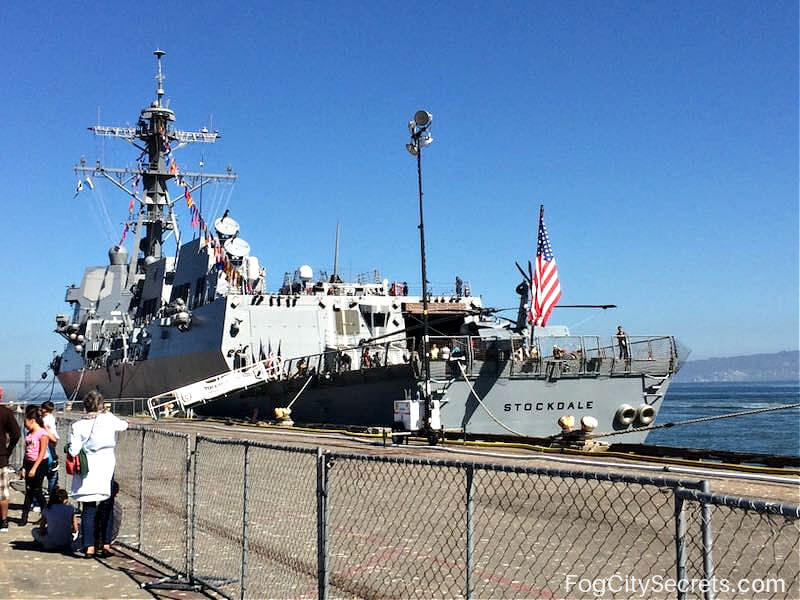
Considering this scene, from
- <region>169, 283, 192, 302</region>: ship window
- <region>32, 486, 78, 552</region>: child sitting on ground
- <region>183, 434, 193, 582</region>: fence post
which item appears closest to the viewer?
<region>183, 434, 193, 582</region>: fence post

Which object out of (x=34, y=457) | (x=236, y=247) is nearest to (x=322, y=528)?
(x=34, y=457)

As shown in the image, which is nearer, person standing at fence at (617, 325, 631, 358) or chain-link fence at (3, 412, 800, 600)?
chain-link fence at (3, 412, 800, 600)

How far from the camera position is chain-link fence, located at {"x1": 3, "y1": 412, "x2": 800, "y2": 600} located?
214 inches

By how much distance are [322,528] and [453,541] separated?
2485 millimetres

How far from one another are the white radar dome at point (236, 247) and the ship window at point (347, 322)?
14.3 feet

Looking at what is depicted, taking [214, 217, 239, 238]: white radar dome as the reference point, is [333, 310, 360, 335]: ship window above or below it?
below

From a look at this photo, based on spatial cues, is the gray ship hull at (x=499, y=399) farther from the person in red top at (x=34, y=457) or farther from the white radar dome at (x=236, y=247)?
the person in red top at (x=34, y=457)

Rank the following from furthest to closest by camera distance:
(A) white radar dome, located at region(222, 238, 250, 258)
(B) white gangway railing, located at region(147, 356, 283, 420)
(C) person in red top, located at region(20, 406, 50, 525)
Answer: (A) white radar dome, located at region(222, 238, 250, 258), (B) white gangway railing, located at region(147, 356, 283, 420), (C) person in red top, located at region(20, 406, 50, 525)

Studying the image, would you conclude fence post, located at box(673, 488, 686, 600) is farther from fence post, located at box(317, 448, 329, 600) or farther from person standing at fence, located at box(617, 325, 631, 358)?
person standing at fence, located at box(617, 325, 631, 358)

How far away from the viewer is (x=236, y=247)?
31.1 m

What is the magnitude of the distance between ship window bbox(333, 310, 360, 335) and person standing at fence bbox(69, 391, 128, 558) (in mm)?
21910

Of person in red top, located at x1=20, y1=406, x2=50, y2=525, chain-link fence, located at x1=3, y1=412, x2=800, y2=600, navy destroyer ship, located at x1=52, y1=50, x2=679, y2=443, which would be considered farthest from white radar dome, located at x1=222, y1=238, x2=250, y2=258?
person in red top, located at x1=20, y1=406, x2=50, y2=525

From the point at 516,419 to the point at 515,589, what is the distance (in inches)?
618

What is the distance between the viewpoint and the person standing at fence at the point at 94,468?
7.49 metres
